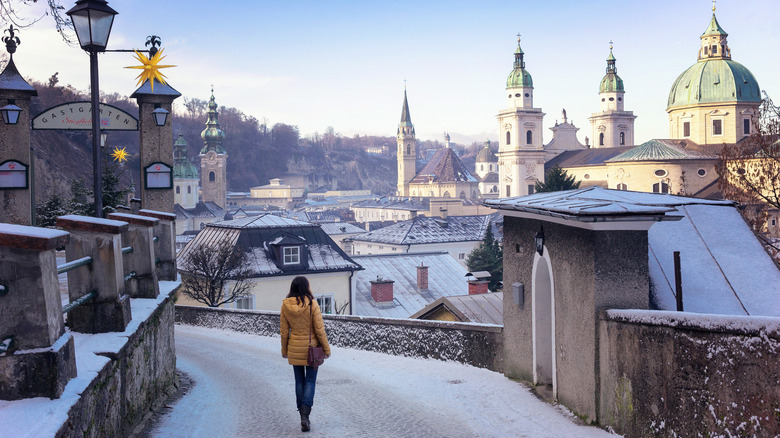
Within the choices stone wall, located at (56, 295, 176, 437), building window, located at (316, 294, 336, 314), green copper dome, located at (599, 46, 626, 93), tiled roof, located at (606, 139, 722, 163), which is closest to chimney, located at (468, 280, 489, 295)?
building window, located at (316, 294, 336, 314)

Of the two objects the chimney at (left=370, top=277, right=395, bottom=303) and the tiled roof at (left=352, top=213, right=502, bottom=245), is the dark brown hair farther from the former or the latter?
the tiled roof at (left=352, top=213, right=502, bottom=245)

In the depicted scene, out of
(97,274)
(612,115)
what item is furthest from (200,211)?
(97,274)

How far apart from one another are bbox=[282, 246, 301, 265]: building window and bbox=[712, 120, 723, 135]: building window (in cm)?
5947

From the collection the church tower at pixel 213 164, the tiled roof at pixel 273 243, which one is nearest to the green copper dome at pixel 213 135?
the church tower at pixel 213 164

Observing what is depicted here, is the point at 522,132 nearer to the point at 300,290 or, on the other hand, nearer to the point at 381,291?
the point at 381,291

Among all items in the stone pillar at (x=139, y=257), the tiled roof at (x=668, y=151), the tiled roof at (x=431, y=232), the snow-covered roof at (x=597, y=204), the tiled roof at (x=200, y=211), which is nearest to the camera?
the snow-covered roof at (x=597, y=204)

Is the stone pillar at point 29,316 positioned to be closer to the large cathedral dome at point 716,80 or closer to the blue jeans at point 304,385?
the blue jeans at point 304,385

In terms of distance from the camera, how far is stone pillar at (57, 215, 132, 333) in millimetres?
5270

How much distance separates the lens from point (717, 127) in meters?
75.8

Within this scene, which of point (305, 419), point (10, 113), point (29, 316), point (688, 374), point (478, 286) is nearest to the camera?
point (29, 316)

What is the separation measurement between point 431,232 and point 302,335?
59.4 meters

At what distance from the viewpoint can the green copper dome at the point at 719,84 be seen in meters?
75.1

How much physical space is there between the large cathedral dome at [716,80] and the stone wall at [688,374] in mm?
77265

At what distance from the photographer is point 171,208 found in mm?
13828
